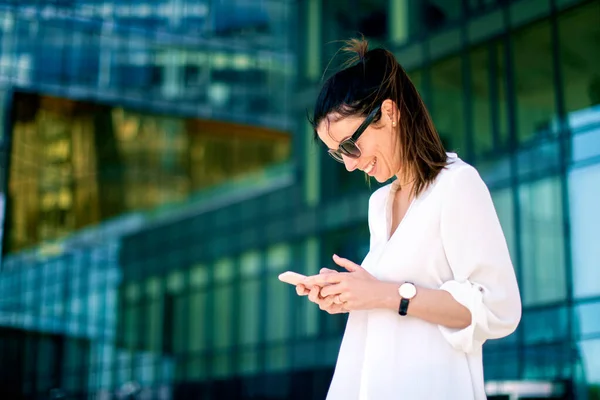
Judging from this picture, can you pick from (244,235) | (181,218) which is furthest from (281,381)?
(181,218)

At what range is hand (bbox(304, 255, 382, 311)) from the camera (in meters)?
1.90

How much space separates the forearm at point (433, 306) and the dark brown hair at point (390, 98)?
30 cm

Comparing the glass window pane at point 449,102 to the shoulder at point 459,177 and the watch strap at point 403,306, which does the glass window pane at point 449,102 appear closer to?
the shoulder at point 459,177

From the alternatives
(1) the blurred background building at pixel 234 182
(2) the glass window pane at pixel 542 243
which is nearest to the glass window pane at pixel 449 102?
(1) the blurred background building at pixel 234 182

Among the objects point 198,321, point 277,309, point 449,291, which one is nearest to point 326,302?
point 449,291

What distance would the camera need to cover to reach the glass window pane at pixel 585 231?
1493cm

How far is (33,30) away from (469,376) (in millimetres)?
24617

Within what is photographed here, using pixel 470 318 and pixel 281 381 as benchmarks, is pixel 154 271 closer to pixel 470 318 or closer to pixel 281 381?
pixel 281 381

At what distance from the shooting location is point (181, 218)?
2906cm

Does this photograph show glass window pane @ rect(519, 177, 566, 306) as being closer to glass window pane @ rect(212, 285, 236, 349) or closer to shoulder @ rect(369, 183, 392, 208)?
glass window pane @ rect(212, 285, 236, 349)

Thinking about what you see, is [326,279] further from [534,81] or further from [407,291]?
[534,81]

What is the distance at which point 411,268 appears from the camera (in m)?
2.02

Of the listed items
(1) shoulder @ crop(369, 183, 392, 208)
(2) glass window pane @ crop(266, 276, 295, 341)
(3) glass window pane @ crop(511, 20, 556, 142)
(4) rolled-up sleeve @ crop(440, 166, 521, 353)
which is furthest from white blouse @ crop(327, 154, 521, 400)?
(2) glass window pane @ crop(266, 276, 295, 341)

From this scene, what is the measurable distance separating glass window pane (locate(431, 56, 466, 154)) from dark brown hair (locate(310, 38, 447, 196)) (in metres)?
17.0
